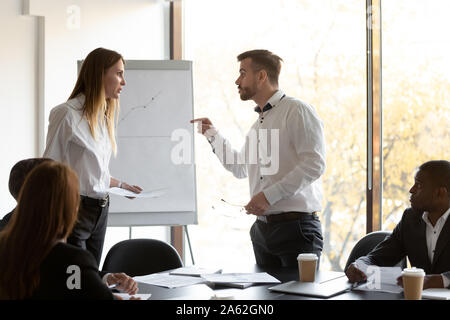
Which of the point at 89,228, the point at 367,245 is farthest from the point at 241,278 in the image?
the point at 367,245

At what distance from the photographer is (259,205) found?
9.35ft

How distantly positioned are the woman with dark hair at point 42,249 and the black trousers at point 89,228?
1.17 meters

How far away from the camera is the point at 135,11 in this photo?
5.03 m

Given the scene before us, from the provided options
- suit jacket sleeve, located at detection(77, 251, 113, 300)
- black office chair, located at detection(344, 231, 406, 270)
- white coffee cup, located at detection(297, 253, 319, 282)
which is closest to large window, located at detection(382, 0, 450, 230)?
black office chair, located at detection(344, 231, 406, 270)

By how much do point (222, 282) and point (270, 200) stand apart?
2.47 ft

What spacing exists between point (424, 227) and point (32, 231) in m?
1.69

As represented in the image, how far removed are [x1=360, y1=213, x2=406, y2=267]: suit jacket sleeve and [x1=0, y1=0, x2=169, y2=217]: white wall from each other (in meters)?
2.75

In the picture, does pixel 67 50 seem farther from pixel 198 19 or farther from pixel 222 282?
pixel 222 282

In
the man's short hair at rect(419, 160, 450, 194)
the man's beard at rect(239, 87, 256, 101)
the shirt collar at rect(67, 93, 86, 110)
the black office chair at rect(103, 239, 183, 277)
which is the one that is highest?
the man's beard at rect(239, 87, 256, 101)

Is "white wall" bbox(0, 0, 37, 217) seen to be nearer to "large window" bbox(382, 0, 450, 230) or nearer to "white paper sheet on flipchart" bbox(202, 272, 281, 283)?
"white paper sheet on flipchart" bbox(202, 272, 281, 283)

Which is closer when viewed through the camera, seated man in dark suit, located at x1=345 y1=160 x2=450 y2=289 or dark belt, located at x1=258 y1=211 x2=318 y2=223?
seated man in dark suit, located at x1=345 y1=160 x2=450 y2=289

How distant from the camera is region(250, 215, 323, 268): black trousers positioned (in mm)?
2816

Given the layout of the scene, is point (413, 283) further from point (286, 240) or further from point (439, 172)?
point (286, 240)
